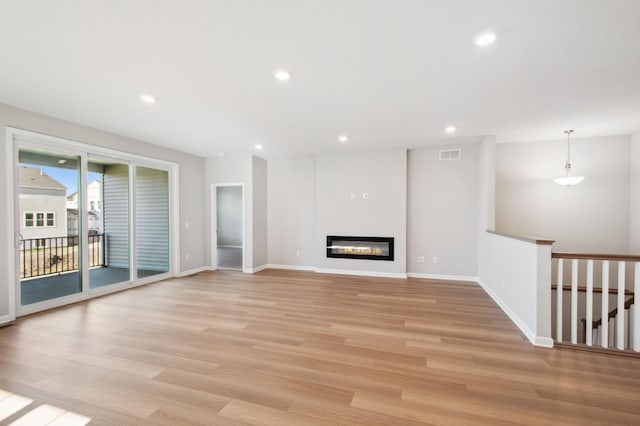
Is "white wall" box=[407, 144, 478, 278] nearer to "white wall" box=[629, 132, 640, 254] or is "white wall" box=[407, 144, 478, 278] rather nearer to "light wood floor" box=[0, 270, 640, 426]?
"light wood floor" box=[0, 270, 640, 426]

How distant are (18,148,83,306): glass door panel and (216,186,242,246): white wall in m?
2.84

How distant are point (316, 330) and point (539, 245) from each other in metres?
2.65

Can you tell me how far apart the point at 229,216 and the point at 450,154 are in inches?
209

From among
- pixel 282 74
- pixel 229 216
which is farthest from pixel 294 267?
pixel 282 74

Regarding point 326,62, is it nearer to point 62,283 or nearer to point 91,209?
point 91,209

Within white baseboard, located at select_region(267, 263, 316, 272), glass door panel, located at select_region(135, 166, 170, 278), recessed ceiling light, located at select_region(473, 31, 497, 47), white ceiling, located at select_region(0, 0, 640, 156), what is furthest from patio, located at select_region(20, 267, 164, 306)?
recessed ceiling light, located at select_region(473, 31, 497, 47)

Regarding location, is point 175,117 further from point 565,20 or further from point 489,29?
point 565,20

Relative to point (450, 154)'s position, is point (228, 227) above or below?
below

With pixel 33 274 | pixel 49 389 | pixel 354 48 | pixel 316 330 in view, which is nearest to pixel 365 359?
pixel 316 330

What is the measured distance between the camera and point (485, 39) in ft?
6.84

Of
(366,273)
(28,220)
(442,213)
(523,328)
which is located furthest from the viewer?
(366,273)

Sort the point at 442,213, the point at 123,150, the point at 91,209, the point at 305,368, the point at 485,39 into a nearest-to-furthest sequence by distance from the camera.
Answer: the point at 485,39, the point at 305,368, the point at 91,209, the point at 123,150, the point at 442,213

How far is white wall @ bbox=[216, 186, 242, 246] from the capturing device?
6.77m

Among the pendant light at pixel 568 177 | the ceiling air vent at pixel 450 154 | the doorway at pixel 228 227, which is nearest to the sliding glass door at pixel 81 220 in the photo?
the doorway at pixel 228 227
